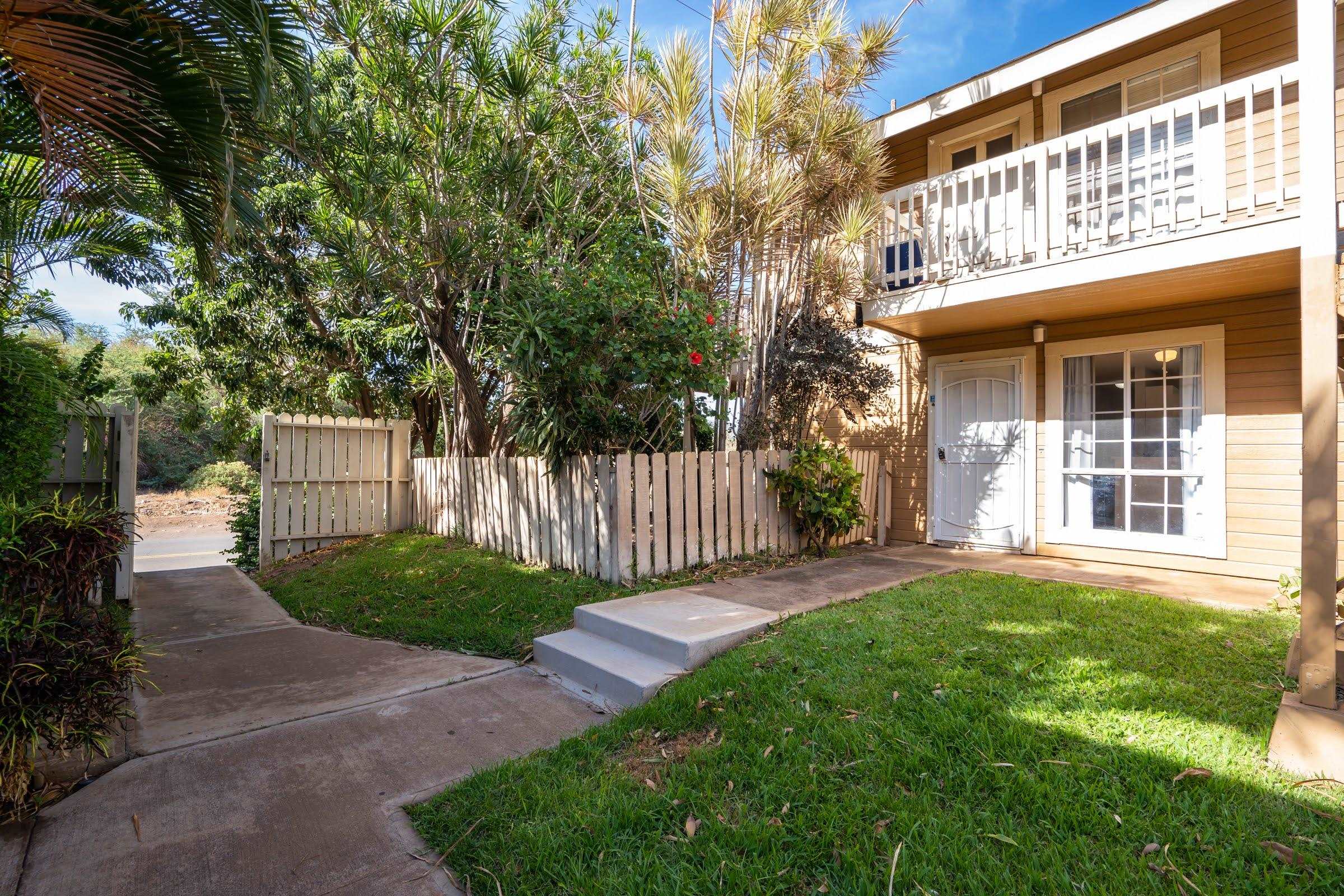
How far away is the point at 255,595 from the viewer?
612 centimetres

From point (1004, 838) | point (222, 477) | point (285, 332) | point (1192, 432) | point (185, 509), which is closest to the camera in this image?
point (1004, 838)

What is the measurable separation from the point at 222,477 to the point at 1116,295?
22356 millimetres

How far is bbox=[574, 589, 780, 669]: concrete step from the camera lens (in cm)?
358

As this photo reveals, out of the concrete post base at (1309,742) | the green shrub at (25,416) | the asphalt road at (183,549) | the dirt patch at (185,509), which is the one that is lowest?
the asphalt road at (183,549)

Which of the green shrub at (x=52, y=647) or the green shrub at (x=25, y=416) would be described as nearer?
the green shrub at (x=52, y=647)

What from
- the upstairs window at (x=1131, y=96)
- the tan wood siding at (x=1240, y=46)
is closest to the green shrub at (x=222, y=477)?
the upstairs window at (x=1131, y=96)

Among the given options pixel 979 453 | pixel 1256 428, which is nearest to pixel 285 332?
pixel 979 453

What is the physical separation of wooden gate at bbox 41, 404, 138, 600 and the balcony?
744 centimetres

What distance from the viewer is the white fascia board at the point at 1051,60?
219 inches

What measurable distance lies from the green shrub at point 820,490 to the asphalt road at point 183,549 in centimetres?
815

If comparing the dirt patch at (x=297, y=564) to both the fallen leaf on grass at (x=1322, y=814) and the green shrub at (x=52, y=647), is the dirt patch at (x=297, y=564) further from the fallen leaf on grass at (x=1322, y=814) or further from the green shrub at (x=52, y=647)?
the fallen leaf on grass at (x=1322, y=814)

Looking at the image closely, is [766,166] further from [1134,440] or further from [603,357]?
[1134,440]

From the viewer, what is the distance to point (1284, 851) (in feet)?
6.03

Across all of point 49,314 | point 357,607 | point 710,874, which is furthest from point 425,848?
point 49,314
